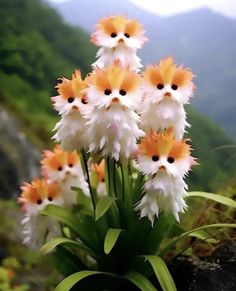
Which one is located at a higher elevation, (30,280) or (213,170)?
(213,170)

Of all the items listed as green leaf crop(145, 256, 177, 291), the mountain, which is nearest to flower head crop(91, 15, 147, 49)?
green leaf crop(145, 256, 177, 291)

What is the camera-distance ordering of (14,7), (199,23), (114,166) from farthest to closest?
(14,7), (199,23), (114,166)

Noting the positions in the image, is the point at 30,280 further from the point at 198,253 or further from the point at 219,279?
the point at 219,279

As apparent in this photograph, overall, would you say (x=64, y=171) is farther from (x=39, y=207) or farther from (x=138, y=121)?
(x=138, y=121)

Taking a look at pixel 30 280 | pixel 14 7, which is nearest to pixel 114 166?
pixel 30 280

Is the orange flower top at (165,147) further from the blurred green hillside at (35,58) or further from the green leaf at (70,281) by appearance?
the blurred green hillside at (35,58)

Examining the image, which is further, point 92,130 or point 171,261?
point 171,261

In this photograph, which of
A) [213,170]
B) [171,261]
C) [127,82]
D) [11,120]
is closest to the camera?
[127,82]

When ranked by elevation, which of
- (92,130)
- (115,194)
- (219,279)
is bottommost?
(219,279)

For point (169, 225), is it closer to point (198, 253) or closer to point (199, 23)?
point (198, 253)
